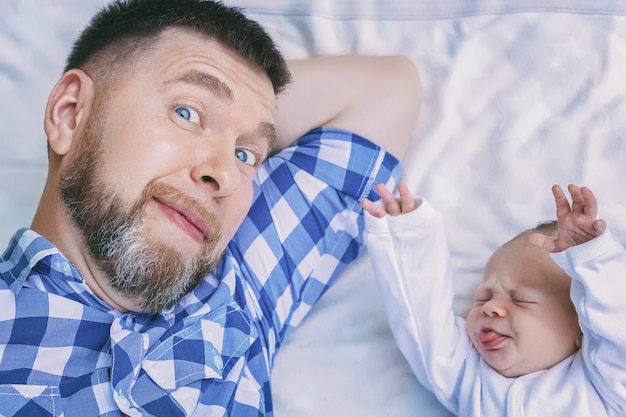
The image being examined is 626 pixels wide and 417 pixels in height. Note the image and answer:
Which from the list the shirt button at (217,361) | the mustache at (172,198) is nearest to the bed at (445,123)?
the shirt button at (217,361)

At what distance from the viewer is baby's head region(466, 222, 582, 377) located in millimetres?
1173

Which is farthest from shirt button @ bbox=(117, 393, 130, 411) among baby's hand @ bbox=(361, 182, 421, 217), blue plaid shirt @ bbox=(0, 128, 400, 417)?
baby's hand @ bbox=(361, 182, 421, 217)

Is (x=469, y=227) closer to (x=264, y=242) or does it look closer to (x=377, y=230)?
(x=377, y=230)

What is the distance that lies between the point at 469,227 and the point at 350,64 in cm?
42

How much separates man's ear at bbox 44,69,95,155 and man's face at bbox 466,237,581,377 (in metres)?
0.74

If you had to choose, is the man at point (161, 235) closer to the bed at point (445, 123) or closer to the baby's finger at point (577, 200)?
the bed at point (445, 123)

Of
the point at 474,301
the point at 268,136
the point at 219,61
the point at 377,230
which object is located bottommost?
the point at 474,301

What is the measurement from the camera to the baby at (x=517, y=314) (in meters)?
1.08

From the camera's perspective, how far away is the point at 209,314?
119 centimetres

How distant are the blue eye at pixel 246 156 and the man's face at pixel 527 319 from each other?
0.47 meters

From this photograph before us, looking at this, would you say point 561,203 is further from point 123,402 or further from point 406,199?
point 123,402

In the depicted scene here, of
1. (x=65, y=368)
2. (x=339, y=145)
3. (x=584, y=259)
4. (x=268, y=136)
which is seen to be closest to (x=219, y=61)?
(x=268, y=136)

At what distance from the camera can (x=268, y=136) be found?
123 cm

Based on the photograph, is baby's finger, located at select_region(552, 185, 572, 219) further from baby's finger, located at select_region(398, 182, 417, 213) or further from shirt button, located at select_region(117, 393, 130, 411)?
shirt button, located at select_region(117, 393, 130, 411)
